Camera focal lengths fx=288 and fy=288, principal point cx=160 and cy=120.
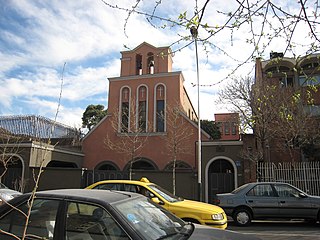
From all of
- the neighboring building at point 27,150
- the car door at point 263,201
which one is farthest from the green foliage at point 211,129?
the car door at point 263,201

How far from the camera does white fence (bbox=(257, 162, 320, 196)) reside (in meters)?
17.7

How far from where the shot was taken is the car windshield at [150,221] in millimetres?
3250

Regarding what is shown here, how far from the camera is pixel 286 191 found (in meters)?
10.9

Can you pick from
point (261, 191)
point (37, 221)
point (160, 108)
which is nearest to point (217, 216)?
point (261, 191)

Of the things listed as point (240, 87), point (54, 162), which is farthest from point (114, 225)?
point (54, 162)

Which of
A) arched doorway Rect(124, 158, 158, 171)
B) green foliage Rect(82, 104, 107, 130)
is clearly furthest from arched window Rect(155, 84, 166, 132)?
green foliage Rect(82, 104, 107, 130)

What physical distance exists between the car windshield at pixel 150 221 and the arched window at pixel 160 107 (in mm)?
22507

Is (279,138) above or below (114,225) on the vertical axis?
above

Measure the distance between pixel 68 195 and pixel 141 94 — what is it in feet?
81.6

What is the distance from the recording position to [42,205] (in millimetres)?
3547

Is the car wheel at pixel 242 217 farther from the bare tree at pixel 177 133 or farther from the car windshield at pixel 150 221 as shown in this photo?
the bare tree at pixel 177 133

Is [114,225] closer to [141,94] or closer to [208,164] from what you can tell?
[208,164]

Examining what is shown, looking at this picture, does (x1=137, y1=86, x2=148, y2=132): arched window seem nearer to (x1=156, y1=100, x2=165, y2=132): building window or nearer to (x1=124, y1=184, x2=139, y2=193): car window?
(x1=156, y1=100, x2=165, y2=132): building window

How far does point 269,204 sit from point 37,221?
9342 millimetres
